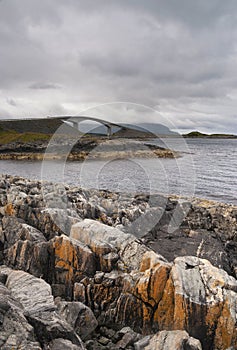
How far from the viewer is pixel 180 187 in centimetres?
4709

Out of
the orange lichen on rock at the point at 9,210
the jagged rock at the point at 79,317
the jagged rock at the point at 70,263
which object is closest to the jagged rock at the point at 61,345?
the jagged rock at the point at 79,317

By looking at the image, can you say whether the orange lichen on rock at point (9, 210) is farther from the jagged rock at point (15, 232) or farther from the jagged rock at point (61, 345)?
the jagged rock at point (61, 345)

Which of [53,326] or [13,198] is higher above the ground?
[13,198]

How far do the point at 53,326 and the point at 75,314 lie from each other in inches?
119

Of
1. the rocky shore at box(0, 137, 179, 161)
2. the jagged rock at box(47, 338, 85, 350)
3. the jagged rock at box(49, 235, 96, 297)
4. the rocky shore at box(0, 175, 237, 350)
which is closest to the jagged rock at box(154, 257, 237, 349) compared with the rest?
the rocky shore at box(0, 175, 237, 350)

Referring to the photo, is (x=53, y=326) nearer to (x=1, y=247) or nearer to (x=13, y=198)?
(x=1, y=247)

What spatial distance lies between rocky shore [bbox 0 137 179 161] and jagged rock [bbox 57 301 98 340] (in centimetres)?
8523

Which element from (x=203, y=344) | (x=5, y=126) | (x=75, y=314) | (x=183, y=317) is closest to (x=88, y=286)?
(x=75, y=314)

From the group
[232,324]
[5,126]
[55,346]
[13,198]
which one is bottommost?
[232,324]

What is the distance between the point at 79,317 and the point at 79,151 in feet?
326

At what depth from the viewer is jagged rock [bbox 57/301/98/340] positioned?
39.1ft

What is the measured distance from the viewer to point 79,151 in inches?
4323

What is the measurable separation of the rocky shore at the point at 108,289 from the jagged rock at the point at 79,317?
0.04 m

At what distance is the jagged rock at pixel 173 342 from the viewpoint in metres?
10.3
